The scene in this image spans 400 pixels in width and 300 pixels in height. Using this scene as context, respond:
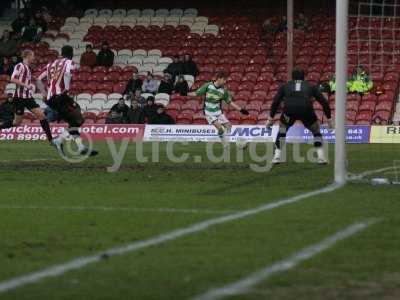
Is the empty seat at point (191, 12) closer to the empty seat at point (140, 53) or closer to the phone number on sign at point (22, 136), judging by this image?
the empty seat at point (140, 53)

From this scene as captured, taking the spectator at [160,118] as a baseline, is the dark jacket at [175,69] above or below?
above

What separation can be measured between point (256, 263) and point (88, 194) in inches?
234

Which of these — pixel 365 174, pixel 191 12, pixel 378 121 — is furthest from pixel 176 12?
pixel 365 174

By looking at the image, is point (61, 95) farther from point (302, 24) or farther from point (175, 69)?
point (302, 24)

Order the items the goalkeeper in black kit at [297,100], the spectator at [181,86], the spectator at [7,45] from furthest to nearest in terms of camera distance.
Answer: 1. the spectator at [7,45]
2. the spectator at [181,86]
3. the goalkeeper in black kit at [297,100]

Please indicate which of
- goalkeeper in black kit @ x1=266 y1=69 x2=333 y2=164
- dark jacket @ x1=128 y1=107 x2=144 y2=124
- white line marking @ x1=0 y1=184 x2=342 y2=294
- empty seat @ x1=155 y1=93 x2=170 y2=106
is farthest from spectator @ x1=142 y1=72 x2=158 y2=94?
white line marking @ x1=0 y1=184 x2=342 y2=294

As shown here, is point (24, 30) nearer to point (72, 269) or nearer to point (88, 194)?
point (88, 194)

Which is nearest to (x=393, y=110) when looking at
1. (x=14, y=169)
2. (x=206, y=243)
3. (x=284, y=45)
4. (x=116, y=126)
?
(x=284, y=45)

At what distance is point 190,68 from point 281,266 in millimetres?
29004

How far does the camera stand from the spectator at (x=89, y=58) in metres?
38.3

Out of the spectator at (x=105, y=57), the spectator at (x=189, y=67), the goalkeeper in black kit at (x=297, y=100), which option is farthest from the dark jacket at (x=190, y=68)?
the goalkeeper in black kit at (x=297, y=100)

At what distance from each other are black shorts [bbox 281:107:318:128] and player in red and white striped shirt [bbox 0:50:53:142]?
185 inches

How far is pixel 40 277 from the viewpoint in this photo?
24.6 feet

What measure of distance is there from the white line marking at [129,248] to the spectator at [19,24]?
98.7 feet
